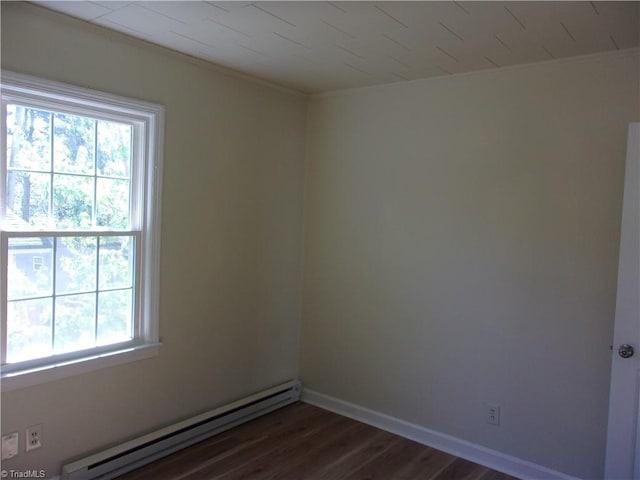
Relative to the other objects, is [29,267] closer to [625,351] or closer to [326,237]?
[326,237]

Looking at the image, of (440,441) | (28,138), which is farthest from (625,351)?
(28,138)

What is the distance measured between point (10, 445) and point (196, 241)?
1457 mm

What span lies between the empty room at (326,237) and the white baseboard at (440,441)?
0.06ft

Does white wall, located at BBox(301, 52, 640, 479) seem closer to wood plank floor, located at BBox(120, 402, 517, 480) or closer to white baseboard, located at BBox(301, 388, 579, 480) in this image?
white baseboard, located at BBox(301, 388, 579, 480)

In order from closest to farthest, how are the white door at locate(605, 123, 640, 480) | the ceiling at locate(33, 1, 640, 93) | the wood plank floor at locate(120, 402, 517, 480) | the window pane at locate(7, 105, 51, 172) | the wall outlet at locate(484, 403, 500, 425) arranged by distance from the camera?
the ceiling at locate(33, 1, 640, 93), the window pane at locate(7, 105, 51, 172), the white door at locate(605, 123, 640, 480), the wood plank floor at locate(120, 402, 517, 480), the wall outlet at locate(484, 403, 500, 425)

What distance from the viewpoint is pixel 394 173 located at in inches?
139

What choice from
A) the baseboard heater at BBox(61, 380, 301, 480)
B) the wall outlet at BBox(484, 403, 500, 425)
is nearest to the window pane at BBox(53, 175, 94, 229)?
the baseboard heater at BBox(61, 380, 301, 480)

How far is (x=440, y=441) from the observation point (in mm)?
3322

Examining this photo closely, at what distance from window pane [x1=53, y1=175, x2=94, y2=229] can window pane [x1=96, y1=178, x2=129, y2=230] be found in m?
0.05

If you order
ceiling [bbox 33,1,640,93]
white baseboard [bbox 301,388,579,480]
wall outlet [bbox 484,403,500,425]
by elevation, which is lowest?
white baseboard [bbox 301,388,579,480]

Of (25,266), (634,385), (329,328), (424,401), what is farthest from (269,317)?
(634,385)

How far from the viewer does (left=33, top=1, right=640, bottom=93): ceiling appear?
7.19ft

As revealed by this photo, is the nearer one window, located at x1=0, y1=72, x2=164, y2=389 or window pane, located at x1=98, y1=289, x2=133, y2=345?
window, located at x1=0, y1=72, x2=164, y2=389

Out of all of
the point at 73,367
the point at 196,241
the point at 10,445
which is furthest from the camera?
the point at 196,241
